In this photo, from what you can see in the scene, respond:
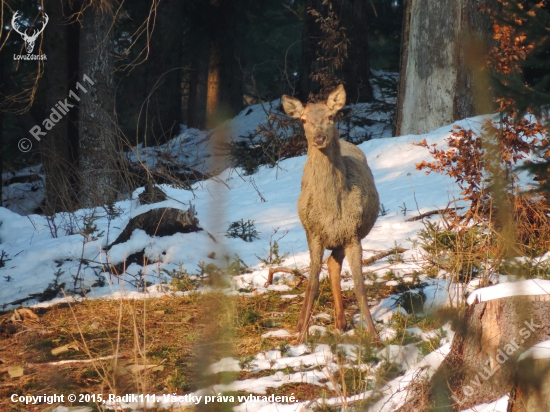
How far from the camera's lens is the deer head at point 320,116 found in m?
5.25

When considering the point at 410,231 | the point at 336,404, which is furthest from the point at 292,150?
the point at 336,404

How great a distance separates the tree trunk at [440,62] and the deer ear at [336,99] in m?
5.75

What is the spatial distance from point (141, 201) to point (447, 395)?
6563 millimetres

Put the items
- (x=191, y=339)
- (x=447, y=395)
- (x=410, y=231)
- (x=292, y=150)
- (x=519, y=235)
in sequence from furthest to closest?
(x=292, y=150) < (x=410, y=231) < (x=519, y=235) < (x=191, y=339) < (x=447, y=395)

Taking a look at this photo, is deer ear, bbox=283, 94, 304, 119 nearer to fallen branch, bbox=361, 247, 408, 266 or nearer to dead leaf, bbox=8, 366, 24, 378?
fallen branch, bbox=361, 247, 408, 266

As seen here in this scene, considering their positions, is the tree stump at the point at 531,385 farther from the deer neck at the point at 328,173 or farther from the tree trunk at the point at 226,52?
the tree trunk at the point at 226,52

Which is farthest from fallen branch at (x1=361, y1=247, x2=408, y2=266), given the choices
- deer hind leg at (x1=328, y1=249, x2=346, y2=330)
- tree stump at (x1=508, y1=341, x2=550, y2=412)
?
tree stump at (x1=508, y1=341, x2=550, y2=412)

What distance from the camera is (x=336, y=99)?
214 inches

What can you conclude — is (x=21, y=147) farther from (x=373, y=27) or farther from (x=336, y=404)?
(x=336, y=404)

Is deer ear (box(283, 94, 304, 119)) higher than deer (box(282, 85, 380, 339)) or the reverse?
higher

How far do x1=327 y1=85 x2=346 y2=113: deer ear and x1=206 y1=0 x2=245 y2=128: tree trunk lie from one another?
46.3 feet

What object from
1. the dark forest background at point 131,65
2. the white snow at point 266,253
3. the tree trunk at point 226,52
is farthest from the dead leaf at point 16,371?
the tree trunk at point 226,52

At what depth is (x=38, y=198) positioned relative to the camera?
16578 millimetres

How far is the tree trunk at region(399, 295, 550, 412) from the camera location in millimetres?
3750
